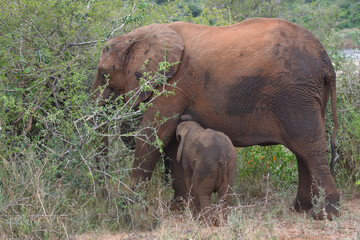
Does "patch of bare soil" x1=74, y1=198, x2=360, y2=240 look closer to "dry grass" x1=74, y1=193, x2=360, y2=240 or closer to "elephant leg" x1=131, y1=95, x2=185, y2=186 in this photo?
"dry grass" x1=74, y1=193, x2=360, y2=240

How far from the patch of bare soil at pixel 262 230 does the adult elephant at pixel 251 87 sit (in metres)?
0.37

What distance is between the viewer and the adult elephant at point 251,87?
602 cm

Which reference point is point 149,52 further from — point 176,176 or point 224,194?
point 224,194

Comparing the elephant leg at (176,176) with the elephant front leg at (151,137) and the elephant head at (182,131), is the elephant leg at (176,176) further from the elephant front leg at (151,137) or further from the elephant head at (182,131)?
the elephant head at (182,131)

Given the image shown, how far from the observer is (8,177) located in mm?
5816

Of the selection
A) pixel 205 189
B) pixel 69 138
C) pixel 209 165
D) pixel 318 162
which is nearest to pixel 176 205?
pixel 205 189

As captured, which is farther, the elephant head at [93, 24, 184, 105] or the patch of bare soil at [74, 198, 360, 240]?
the elephant head at [93, 24, 184, 105]

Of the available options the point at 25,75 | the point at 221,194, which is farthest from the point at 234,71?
the point at 25,75

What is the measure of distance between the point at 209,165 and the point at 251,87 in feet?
3.48

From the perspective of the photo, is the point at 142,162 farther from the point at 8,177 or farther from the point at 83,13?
the point at 83,13

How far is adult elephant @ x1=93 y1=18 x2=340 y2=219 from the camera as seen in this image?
602cm

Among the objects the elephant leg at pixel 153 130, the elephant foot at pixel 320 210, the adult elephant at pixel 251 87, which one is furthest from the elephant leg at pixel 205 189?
the elephant foot at pixel 320 210

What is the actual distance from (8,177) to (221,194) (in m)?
2.32

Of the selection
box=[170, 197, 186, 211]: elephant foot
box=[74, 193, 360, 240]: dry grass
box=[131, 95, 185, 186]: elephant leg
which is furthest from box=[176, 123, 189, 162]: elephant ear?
box=[170, 197, 186, 211]: elephant foot
